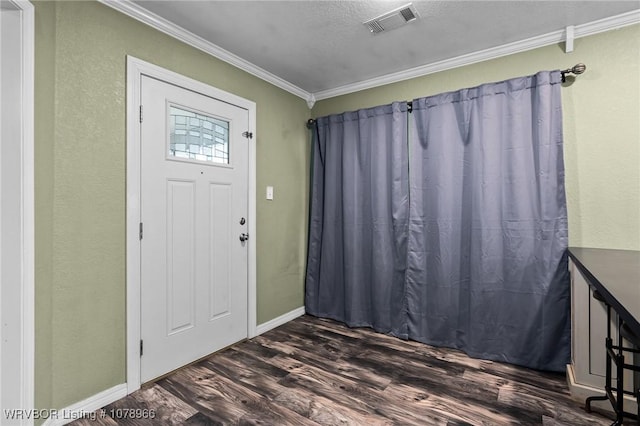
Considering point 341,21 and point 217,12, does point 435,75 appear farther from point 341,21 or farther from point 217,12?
point 217,12

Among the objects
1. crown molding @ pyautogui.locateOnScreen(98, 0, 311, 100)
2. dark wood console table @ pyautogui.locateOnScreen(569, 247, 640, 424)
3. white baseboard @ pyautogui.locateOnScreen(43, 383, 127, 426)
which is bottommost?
white baseboard @ pyautogui.locateOnScreen(43, 383, 127, 426)

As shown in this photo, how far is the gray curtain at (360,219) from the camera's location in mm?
2908

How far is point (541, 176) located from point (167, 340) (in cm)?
299

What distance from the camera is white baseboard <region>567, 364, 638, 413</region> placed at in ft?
5.41

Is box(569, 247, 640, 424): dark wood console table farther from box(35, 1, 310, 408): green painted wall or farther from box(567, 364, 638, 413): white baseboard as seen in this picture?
box(35, 1, 310, 408): green painted wall

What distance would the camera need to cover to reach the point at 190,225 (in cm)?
232

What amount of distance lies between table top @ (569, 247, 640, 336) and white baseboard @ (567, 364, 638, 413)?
2.45ft

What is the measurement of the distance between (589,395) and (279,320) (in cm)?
243

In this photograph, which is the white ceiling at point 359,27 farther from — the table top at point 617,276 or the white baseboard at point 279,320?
the white baseboard at point 279,320

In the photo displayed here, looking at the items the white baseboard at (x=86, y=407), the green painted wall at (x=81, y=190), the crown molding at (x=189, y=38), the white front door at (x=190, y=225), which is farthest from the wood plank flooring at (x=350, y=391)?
the crown molding at (x=189, y=38)
